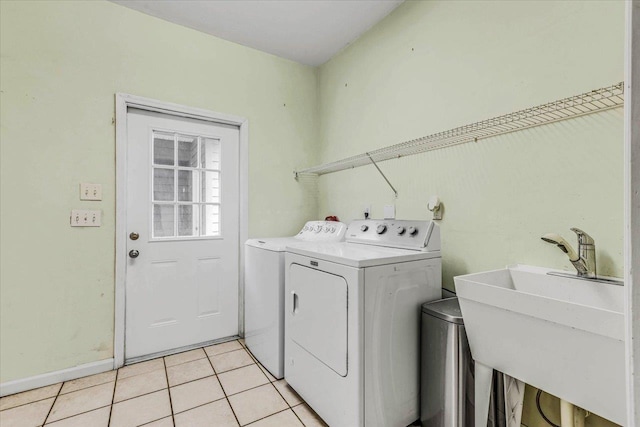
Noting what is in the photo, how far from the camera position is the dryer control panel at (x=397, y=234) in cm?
166

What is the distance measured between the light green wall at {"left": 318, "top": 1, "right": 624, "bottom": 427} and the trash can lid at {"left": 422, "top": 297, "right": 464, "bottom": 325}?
11.9 inches

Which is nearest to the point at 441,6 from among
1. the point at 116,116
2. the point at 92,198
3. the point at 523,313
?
the point at 523,313

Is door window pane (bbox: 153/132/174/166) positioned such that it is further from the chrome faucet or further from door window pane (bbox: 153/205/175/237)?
the chrome faucet

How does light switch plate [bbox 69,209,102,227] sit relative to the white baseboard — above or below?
above

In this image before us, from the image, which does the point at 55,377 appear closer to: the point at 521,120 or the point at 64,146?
the point at 64,146

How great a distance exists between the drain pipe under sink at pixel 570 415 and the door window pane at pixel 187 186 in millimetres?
2636

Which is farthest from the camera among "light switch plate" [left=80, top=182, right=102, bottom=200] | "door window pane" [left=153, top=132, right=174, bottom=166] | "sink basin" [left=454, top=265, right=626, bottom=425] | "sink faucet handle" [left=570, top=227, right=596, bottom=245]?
"door window pane" [left=153, top=132, right=174, bottom=166]

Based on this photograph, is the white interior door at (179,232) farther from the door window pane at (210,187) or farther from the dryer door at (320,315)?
the dryer door at (320,315)

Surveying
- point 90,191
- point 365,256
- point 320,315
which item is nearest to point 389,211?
point 365,256

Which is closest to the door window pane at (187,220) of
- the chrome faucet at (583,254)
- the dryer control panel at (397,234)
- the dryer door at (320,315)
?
the dryer door at (320,315)

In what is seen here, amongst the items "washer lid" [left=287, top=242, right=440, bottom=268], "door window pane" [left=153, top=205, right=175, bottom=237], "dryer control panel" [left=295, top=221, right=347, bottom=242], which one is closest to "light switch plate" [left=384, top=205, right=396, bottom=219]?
"dryer control panel" [left=295, top=221, right=347, bottom=242]

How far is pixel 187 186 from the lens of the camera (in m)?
2.54

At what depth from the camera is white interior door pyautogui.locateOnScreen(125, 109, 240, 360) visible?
7.57ft

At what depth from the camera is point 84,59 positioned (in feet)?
6.87
